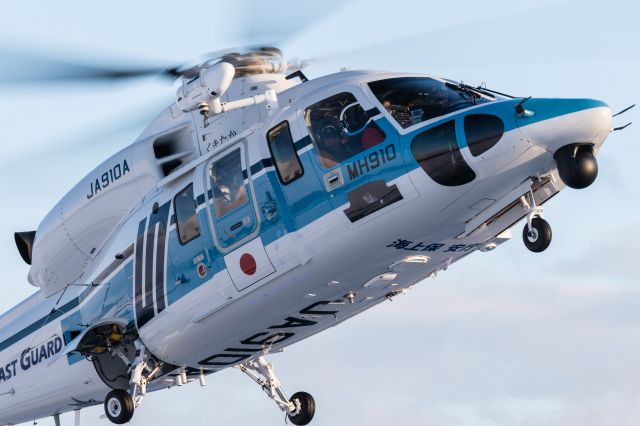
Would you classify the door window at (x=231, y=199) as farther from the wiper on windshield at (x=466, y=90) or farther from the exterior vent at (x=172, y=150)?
the wiper on windshield at (x=466, y=90)

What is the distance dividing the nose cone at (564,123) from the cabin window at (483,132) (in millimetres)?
268

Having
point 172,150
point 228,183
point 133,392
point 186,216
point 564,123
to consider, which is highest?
point 172,150

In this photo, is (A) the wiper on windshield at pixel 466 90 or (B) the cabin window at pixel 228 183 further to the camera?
(B) the cabin window at pixel 228 183

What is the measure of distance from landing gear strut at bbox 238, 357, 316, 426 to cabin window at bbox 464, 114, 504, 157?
6285 millimetres

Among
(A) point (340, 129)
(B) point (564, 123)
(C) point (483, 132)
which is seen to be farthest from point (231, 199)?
(B) point (564, 123)

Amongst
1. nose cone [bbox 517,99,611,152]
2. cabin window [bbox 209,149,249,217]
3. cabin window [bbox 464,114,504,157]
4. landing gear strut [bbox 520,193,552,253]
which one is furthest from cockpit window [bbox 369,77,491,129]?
cabin window [bbox 209,149,249,217]

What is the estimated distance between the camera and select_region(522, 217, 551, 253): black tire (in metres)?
15.4

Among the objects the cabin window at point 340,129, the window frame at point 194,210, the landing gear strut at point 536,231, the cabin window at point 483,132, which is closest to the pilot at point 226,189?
the window frame at point 194,210

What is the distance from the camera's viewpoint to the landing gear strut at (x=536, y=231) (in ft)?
50.5

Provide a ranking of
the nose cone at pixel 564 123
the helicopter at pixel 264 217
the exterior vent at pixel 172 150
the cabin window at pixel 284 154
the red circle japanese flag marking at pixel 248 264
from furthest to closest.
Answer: the exterior vent at pixel 172 150, the red circle japanese flag marking at pixel 248 264, the cabin window at pixel 284 154, the helicopter at pixel 264 217, the nose cone at pixel 564 123

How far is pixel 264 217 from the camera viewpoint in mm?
16688

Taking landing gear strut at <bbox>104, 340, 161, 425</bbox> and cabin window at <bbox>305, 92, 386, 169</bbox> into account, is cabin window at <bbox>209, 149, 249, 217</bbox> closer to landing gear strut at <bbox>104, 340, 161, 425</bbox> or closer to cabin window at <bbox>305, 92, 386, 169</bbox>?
cabin window at <bbox>305, 92, 386, 169</bbox>

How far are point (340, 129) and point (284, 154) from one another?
0.84 meters

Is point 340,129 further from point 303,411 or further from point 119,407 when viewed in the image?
point 303,411
